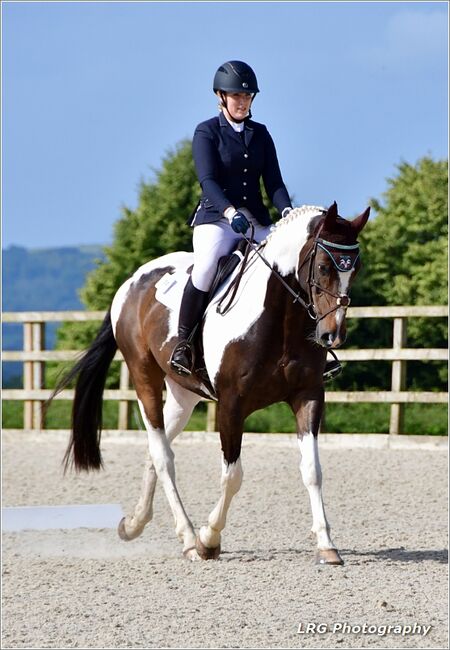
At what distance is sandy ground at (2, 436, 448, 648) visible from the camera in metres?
4.56

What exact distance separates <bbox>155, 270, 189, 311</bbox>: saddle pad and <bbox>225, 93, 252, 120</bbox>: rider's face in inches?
44.8

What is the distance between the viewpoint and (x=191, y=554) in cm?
609

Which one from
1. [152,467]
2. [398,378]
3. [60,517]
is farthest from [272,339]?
[398,378]

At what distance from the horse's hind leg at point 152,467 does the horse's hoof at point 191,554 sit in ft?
1.91

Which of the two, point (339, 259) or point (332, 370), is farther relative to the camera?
point (332, 370)

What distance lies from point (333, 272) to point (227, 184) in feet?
3.02

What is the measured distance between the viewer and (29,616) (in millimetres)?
4980

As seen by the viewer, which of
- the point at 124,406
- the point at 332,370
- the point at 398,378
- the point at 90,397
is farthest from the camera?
the point at 124,406

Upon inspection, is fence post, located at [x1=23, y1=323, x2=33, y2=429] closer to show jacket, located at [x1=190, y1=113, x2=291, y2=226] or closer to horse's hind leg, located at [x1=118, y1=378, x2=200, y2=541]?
horse's hind leg, located at [x1=118, y1=378, x2=200, y2=541]

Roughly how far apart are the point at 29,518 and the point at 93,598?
279 centimetres

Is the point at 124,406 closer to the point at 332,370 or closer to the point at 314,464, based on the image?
the point at 332,370

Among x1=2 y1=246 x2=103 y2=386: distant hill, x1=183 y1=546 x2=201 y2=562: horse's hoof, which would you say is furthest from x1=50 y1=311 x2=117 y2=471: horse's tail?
x1=2 y1=246 x2=103 y2=386: distant hill

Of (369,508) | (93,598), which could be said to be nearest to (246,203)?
(93,598)

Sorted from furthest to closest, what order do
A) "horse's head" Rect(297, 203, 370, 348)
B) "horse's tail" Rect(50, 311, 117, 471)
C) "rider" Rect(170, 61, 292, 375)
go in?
"horse's tail" Rect(50, 311, 117, 471) → "rider" Rect(170, 61, 292, 375) → "horse's head" Rect(297, 203, 370, 348)
